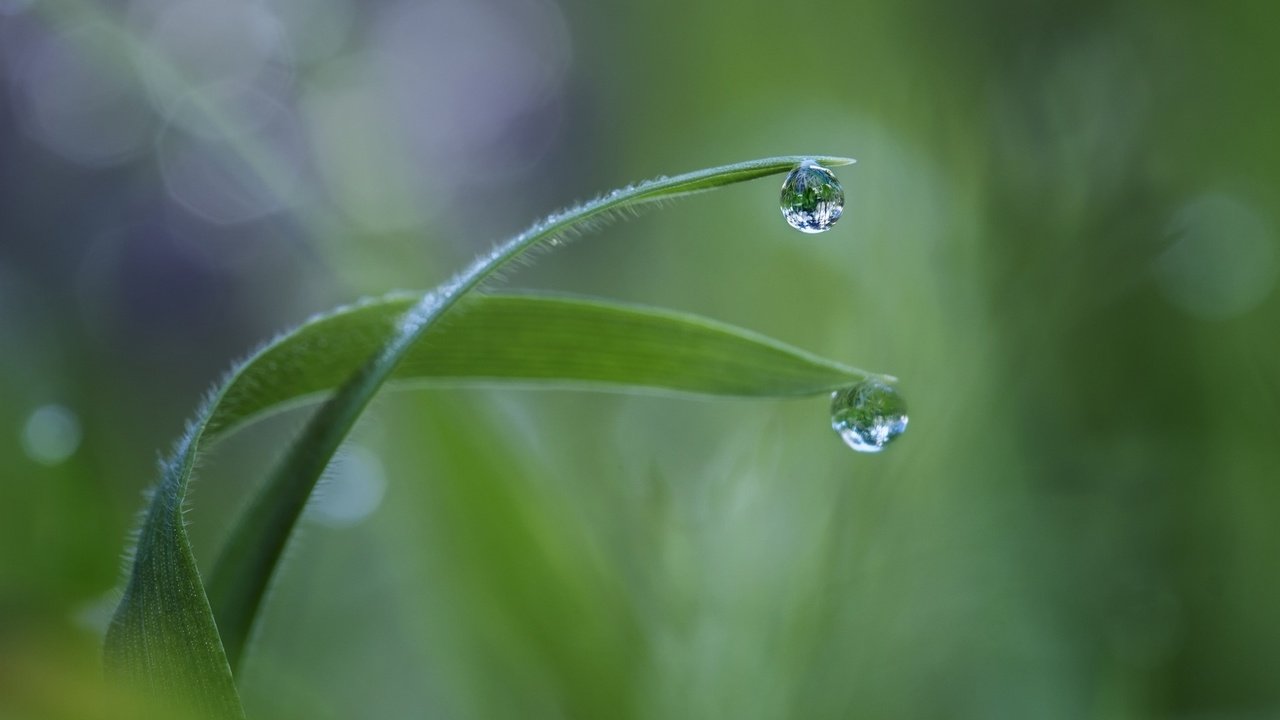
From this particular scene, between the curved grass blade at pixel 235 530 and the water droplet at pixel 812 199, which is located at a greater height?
the water droplet at pixel 812 199

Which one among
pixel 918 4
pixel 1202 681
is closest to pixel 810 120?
pixel 918 4

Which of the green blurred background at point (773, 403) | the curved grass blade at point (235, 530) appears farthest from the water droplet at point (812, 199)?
the green blurred background at point (773, 403)

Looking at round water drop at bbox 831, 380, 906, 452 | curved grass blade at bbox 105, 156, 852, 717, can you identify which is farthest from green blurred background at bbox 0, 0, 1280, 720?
round water drop at bbox 831, 380, 906, 452

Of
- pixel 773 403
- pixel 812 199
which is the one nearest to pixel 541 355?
pixel 812 199

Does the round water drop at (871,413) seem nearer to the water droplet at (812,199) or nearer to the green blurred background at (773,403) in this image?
the water droplet at (812,199)

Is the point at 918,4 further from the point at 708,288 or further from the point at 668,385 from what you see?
the point at 668,385

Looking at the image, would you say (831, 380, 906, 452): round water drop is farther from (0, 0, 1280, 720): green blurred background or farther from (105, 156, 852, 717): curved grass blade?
(0, 0, 1280, 720): green blurred background
